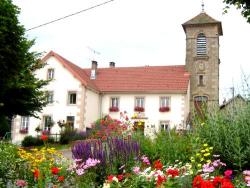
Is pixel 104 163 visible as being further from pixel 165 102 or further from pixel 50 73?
pixel 50 73

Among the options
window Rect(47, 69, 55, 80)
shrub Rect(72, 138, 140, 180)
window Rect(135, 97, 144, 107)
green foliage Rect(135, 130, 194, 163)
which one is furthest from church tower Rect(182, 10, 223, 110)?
shrub Rect(72, 138, 140, 180)

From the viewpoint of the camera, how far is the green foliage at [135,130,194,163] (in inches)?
315

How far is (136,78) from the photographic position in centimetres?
4375

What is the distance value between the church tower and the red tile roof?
128cm

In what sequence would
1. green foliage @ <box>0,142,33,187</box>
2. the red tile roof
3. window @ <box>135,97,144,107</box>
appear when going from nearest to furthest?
green foliage @ <box>0,142,33,187</box> → the red tile roof → window @ <box>135,97,144,107</box>

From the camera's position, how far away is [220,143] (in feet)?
23.7

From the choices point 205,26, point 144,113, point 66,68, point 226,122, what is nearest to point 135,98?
point 144,113

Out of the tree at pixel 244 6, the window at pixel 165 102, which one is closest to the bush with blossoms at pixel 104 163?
the tree at pixel 244 6

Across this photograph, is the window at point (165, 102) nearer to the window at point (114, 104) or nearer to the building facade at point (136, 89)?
the building facade at point (136, 89)

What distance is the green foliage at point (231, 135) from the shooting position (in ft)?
22.7

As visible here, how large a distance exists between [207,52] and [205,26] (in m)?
2.71

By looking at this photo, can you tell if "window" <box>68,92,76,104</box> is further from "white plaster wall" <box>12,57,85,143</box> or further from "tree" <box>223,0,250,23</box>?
"tree" <box>223,0,250,23</box>

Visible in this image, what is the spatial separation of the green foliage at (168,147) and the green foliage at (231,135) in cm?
39

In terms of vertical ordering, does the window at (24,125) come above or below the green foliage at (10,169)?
above
